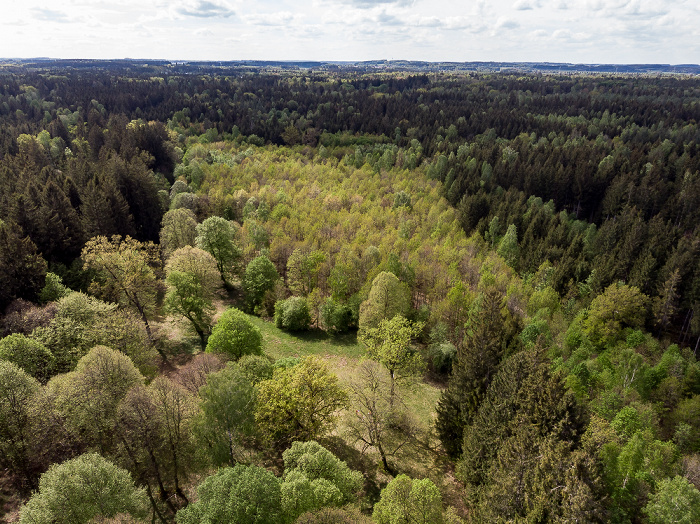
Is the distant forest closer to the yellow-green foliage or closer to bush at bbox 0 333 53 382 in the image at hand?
the yellow-green foliage

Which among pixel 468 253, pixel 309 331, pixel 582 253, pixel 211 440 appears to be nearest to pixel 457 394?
pixel 211 440

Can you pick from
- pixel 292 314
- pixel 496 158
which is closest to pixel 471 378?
pixel 292 314

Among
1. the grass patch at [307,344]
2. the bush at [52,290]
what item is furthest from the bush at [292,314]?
the bush at [52,290]

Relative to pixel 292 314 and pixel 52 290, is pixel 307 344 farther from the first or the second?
pixel 52 290

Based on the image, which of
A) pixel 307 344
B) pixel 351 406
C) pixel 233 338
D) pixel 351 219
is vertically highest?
pixel 351 219

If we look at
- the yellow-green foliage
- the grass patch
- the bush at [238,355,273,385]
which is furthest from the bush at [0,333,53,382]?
the yellow-green foliage

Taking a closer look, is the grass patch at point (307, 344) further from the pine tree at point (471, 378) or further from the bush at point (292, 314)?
the pine tree at point (471, 378)

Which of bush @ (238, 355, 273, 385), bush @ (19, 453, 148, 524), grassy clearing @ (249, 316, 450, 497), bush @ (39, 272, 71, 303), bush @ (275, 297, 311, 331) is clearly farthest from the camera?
bush @ (275, 297, 311, 331)
